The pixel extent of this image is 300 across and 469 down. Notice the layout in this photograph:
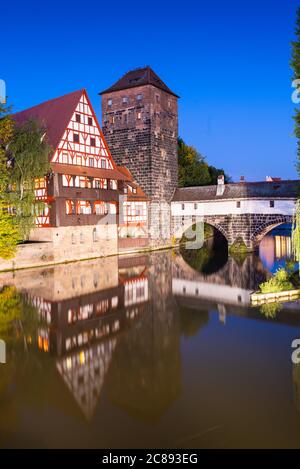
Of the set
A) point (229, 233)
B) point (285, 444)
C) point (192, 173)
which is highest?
point (192, 173)

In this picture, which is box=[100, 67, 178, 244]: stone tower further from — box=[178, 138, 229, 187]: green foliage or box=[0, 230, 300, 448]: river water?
box=[0, 230, 300, 448]: river water

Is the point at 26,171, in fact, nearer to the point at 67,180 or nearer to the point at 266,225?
the point at 67,180

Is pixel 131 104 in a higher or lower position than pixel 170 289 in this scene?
higher

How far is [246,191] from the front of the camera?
104 feet

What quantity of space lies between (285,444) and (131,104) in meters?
31.4

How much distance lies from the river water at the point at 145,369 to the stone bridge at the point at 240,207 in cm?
1431

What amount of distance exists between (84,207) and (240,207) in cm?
1301

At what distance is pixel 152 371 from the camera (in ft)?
29.1

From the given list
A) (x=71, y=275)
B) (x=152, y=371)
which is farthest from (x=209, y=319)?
(x=71, y=275)

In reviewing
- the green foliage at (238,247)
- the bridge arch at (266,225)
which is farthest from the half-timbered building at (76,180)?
the bridge arch at (266,225)

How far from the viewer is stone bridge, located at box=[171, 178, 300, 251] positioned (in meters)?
29.8

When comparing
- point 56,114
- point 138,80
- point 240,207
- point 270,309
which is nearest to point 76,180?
point 56,114

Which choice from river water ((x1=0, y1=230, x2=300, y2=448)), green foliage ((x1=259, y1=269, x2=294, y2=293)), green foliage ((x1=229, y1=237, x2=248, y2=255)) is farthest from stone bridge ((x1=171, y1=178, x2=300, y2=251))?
river water ((x1=0, y1=230, x2=300, y2=448))
